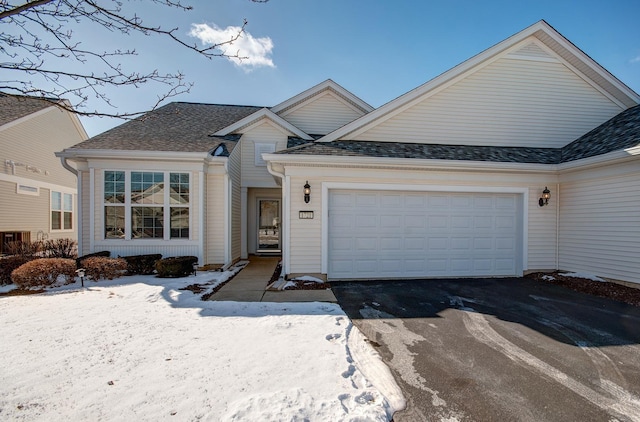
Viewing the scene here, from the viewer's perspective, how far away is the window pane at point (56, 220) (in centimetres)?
1505

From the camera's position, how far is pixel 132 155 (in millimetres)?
8531

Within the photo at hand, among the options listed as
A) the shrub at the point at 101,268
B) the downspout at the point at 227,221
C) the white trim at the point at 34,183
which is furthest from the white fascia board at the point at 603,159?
the white trim at the point at 34,183

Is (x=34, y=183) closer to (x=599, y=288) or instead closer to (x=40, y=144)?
(x=40, y=144)

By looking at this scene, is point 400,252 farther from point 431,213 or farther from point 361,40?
point 361,40

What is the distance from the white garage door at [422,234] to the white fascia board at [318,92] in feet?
20.4

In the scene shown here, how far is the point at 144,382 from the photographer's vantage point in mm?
3061

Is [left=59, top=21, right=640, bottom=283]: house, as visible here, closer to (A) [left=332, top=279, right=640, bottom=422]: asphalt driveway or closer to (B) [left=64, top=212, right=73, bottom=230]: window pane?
(A) [left=332, top=279, right=640, bottom=422]: asphalt driveway

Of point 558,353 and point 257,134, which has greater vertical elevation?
point 257,134

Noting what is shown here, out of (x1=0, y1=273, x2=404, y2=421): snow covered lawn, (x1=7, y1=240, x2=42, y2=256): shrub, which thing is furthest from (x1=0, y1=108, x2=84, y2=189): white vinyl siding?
(x1=0, y1=273, x2=404, y2=421): snow covered lawn

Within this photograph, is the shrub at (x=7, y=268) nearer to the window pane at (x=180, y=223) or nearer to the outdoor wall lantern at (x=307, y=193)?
the window pane at (x=180, y=223)

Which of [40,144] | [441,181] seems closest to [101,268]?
[441,181]

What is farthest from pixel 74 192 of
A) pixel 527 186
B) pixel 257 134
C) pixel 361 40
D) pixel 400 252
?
pixel 527 186

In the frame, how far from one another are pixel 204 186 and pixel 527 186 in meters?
9.31

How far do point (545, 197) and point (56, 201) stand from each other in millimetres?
20944
